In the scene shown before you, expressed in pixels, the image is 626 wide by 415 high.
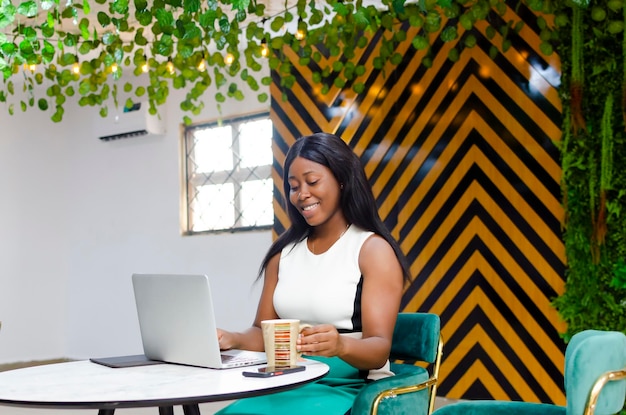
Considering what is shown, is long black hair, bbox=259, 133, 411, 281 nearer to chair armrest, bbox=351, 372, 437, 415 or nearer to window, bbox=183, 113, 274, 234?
chair armrest, bbox=351, 372, 437, 415

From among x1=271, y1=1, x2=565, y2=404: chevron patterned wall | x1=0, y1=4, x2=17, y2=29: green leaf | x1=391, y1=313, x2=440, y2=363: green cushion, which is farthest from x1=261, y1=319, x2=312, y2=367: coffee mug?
x1=271, y1=1, x2=565, y2=404: chevron patterned wall

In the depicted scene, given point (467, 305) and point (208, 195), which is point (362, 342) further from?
point (208, 195)

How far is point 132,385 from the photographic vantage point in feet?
5.68

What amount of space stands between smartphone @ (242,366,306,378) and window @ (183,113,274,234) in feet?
14.2

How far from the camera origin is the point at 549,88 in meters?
4.53

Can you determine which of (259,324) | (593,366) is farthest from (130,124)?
(593,366)

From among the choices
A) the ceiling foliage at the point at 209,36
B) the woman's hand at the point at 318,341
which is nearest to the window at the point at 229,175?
the ceiling foliage at the point at 209,36

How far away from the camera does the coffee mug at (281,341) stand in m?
1.82

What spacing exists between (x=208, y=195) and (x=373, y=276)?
178 inches

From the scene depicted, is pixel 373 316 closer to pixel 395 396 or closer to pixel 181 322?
pixel 395 396

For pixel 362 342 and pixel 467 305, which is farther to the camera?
pixel 467 305

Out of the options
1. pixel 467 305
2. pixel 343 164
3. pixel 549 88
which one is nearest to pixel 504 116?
pixel 549 88

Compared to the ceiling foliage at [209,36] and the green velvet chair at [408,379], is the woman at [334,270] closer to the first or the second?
the green velvet chair at [408,379]

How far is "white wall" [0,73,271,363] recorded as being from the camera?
689 cm
